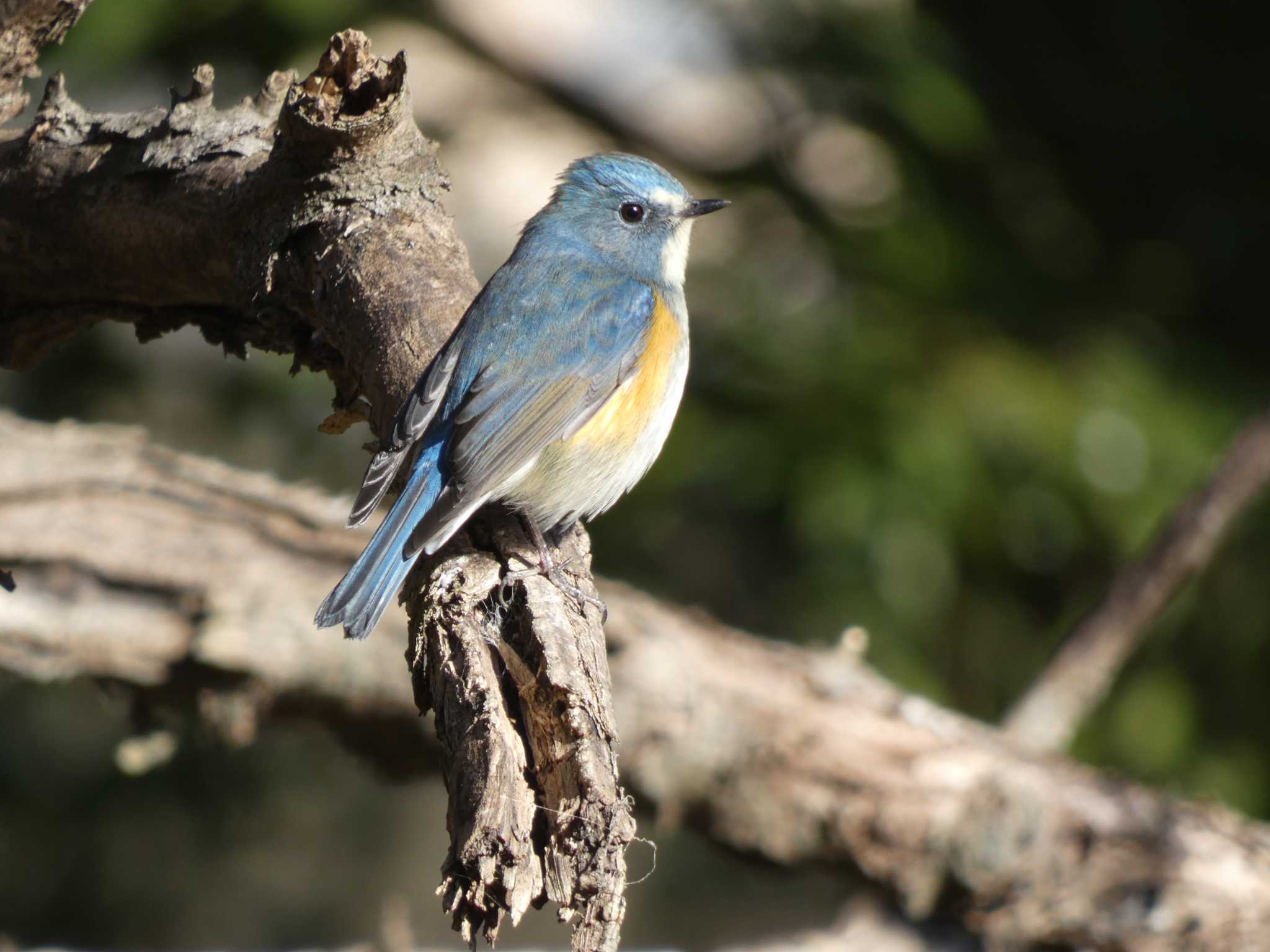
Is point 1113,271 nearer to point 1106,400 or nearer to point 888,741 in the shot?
point 1106,400

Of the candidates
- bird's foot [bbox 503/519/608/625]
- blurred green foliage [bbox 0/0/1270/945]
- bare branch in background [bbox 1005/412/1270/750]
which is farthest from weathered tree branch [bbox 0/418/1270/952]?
bird's foot [bbox 503/519/608/625]

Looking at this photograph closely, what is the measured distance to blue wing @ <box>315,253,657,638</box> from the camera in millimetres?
2580

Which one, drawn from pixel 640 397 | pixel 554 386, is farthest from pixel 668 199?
pixel 554 386

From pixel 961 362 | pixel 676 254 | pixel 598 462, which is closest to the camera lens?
pixel 598 462

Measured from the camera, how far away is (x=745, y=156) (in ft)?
18.0

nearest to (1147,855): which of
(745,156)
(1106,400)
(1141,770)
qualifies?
(1141,770)

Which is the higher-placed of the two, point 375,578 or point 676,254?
point 676,254

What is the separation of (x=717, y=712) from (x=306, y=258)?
1774 mm

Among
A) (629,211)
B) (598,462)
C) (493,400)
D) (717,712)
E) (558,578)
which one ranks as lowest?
(717,712)

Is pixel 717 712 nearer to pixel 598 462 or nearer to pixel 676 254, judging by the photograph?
pixel 598 462

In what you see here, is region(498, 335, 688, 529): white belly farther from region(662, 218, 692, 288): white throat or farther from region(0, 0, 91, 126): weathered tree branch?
region(0, 0, 91, 126): weathered tree branch

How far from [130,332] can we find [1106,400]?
421 cm

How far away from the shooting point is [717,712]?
3738 millimetres

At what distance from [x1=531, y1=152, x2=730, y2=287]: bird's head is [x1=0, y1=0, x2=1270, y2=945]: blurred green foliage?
85 cm
